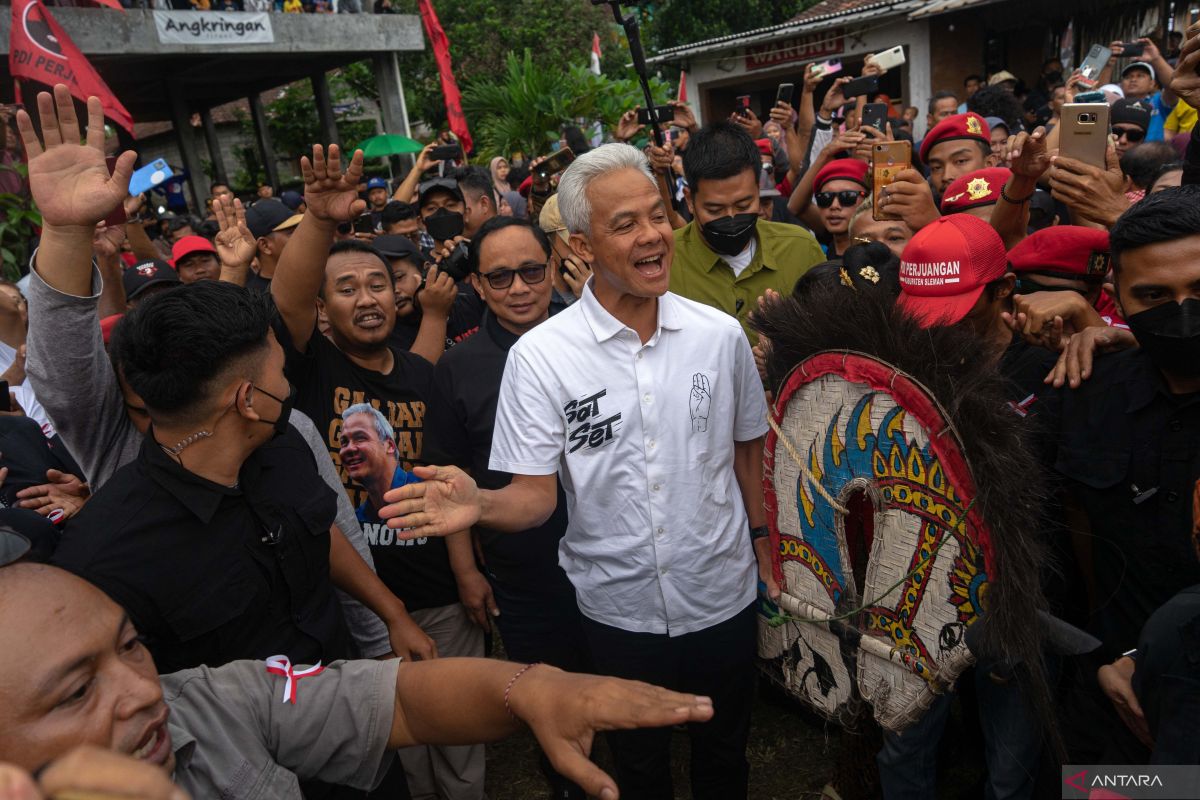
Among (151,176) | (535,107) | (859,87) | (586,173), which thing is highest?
(535,107)

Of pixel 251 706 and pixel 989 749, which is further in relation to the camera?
pixel 989 749

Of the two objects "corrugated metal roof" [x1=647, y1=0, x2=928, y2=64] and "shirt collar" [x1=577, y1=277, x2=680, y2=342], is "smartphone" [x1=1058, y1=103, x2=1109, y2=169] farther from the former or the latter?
"corrugated metal roof" [x1=647, y1=0, x2=928, y2=64]

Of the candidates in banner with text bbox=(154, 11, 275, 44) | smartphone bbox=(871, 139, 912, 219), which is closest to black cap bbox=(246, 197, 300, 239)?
smartphone bbox=(871, 139, 912, 219)

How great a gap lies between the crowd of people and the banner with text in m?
11.1

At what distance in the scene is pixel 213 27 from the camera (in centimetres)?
1256

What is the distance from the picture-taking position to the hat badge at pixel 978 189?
140 inches

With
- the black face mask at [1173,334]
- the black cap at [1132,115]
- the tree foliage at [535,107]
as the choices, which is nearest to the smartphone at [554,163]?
the black cap at [1132,115]

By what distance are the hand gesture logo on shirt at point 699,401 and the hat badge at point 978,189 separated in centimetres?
193

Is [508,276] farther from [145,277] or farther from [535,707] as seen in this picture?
[145,277]

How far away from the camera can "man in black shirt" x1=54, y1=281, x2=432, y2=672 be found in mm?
1902

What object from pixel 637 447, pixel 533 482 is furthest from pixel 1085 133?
pixel 533 482

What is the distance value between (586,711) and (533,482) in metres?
0.94

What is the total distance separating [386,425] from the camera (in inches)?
122

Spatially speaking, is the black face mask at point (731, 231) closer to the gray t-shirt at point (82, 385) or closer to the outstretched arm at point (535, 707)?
the gray t-shirt at point (82, 385)
